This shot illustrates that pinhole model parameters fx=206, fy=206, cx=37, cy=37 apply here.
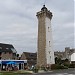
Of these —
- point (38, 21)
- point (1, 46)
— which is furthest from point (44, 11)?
point (1, 46)

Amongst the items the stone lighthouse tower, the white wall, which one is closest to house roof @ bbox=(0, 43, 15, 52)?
the stone lighthouse tower

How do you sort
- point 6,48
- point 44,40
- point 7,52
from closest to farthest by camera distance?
1. point 44,40
2. point 7,52
3. point 6,48

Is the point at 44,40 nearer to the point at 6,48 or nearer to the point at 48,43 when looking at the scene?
the point at 48,43

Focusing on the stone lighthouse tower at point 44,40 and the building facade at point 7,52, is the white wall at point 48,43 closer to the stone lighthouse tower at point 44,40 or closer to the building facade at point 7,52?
the stone lighthouse tower at point 44,40

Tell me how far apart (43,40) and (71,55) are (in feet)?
151

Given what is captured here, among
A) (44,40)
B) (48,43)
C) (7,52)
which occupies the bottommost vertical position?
(7,52)

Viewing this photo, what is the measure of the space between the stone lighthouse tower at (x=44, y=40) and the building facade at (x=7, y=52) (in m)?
20.9

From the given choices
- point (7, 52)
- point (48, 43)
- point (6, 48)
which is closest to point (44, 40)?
point (48, 43)

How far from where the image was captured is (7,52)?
77.5m

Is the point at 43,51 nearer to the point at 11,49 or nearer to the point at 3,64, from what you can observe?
the point at 3,64

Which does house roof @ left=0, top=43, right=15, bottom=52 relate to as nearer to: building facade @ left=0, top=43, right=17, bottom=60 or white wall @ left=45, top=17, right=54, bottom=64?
building facade @ left=0, top=43, right=17, bottom=60

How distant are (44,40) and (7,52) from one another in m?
24.4

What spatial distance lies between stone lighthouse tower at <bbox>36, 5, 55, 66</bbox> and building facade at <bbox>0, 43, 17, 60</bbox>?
20.9 metres

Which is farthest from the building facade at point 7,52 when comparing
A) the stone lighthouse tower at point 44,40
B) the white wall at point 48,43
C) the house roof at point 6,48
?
the white wall at point 48,43
